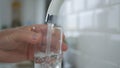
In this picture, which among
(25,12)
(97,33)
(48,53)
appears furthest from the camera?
(25,12)

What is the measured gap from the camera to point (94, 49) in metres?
0.62

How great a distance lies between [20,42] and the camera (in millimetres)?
607

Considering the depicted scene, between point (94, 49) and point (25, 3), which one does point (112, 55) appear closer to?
point (94, 49)

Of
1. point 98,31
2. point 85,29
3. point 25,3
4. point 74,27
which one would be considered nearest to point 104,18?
point 98,31

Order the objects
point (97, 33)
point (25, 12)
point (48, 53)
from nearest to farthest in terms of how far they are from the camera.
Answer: point (48, 53)
point (97, 33)
point (25, 12)

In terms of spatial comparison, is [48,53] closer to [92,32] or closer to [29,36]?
[29,36]

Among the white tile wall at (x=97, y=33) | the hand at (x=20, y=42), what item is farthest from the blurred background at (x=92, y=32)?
the hand at (x=20, y=42)

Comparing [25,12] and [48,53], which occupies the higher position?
[25,12]

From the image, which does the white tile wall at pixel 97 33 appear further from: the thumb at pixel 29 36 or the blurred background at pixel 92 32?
the thumb at pixel 29 36

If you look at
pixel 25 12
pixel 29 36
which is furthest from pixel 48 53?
pixel 25 12

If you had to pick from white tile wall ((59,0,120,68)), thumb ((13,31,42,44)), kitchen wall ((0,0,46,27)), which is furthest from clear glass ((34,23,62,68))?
kitchen wall ((0,0,46,27))

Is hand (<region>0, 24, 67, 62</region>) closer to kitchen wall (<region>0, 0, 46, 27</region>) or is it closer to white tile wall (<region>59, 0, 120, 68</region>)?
white tile wall (<region>59, 0, 120, 68</region>)

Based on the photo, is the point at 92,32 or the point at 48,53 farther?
the point at 92,32

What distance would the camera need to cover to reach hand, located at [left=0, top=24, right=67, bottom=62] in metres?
0.49
